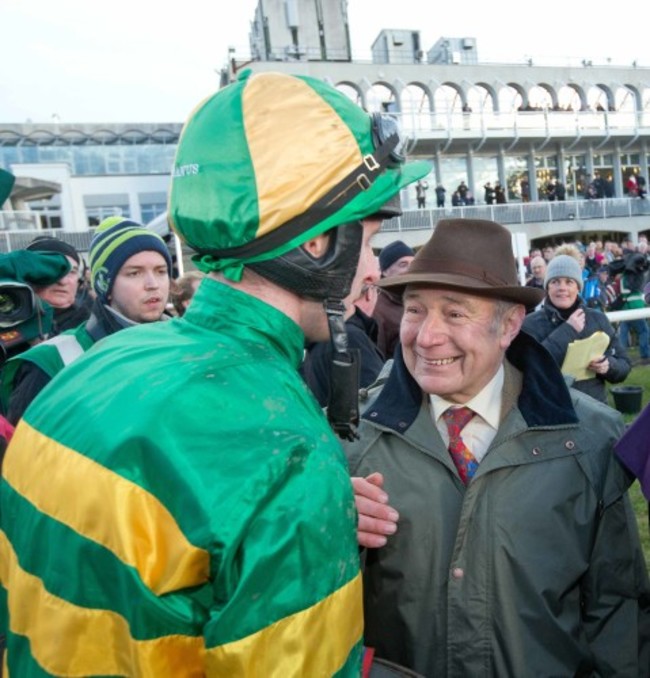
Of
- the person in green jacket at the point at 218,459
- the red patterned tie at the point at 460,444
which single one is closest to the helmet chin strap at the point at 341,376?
the person in green jacket at the point at 218,459

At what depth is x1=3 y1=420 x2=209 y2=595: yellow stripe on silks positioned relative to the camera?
36.9 inches

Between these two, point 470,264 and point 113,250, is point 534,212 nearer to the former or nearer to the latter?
point 113,250

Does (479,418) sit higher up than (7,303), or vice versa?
(7,303)

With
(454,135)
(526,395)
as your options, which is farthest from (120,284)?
(454,135)

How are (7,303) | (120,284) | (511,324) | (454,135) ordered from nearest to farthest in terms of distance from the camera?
(511,324) → (7,303) → (120,284) → (454,135)

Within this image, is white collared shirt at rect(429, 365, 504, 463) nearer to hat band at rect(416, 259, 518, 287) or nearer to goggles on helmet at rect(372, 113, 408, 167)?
hat band at rect(416, 259, 518, 287)

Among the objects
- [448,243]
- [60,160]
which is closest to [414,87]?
[60,160]

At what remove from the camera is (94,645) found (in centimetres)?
101

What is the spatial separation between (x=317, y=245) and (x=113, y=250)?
2333 mm

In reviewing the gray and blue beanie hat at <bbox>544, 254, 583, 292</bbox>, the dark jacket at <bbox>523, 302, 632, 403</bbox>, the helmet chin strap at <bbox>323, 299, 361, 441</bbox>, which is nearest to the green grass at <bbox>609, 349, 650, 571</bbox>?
the dark jacket at <bbox>523, 302, 632, 403</bbox>

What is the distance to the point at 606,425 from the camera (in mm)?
1993

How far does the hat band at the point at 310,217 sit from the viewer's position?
1.16 metres

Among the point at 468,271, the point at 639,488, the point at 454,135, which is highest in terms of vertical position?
the point at 454,135

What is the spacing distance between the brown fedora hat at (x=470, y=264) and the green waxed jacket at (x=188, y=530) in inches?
43.2
